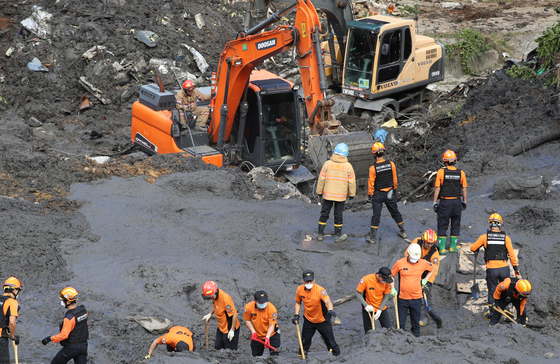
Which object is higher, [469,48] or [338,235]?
[338,235]

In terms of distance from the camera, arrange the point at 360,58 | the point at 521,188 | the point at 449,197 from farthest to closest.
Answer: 1. the point at 360,58
2. the point at 521,188
3. the point at 449,197

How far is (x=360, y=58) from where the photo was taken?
58.4ft

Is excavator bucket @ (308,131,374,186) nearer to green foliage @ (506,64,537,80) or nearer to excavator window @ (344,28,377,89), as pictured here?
excavator window @ (344,28,377,89)

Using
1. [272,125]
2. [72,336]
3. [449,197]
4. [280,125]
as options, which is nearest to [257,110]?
[272,125]

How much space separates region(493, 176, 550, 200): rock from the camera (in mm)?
11062

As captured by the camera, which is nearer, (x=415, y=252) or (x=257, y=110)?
(x=415, y=252)

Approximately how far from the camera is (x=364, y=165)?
11867mm

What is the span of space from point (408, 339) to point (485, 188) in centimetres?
594

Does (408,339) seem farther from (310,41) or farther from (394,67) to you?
(394,67)

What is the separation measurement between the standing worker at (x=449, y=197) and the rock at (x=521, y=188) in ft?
6.69

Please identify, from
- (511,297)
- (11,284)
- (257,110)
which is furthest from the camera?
(257,110)

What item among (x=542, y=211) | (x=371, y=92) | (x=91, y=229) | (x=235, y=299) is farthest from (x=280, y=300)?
(x=371, y=92)

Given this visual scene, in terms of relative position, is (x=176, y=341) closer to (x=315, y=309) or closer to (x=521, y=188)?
(x=315, y=309)

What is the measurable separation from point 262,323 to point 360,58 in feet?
39.4
